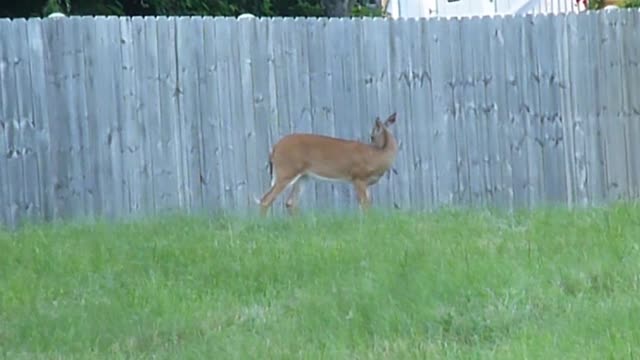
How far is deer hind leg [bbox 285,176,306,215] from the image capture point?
40.0 feet

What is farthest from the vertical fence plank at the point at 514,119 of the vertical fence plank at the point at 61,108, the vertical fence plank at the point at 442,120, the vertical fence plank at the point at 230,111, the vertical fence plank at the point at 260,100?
the vertical fence plank at the point at 61,108

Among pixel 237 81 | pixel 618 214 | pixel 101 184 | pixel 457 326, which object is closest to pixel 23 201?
pixel 101 184

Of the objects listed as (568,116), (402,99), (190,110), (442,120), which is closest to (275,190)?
(190,110)

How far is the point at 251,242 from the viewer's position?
9.06m

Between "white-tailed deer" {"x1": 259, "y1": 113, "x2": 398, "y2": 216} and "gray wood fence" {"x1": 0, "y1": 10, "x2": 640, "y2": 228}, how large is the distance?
0.76ft

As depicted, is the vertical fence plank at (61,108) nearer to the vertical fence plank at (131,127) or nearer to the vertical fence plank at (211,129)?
the vertical fence plank at (131,127)

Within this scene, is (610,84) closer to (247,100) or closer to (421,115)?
(421,115)

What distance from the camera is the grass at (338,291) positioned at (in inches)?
245

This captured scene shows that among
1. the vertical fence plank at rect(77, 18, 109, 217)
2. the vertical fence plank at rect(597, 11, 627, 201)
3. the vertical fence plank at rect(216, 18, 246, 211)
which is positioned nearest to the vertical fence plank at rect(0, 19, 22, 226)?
the vertical fence plank at rect(77, 18, 109, 217)

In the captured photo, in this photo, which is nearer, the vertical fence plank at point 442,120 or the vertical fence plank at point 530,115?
the vertical fence plank at point 442,120

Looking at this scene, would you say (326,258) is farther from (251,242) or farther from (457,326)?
(457,326)

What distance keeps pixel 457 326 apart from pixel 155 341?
4.72 feet

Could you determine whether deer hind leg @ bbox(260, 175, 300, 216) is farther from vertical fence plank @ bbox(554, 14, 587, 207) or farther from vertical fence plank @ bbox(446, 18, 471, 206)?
vertical fence plank @ bbox(554, 14, 587, 207)

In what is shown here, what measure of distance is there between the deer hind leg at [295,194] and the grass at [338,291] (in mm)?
2468
